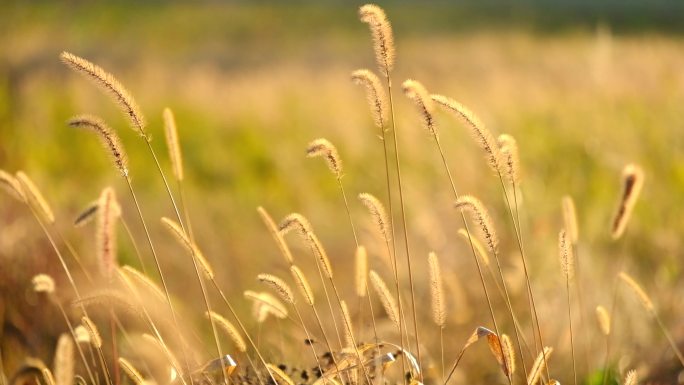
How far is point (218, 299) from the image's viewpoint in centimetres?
472

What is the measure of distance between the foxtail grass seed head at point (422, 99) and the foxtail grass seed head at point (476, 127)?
18 mm

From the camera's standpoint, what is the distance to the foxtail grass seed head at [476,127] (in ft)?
7.50

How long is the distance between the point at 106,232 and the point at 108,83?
0.32 meters

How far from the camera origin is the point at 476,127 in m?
2.30

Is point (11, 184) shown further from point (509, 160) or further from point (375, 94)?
point (509, 160)

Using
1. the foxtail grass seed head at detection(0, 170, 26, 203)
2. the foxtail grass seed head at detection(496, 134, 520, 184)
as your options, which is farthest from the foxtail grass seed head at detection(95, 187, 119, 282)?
the foxtail grass seed head at detection(496, 134, 520, 184)

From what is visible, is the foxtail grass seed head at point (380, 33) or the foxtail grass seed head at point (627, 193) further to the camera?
the foxtail grass seed head at point (627, 193)

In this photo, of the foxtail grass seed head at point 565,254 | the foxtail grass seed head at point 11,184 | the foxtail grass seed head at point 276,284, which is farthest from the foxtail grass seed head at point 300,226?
the foxtail grass seed head at point 11,184

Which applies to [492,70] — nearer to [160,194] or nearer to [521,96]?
[521,96]

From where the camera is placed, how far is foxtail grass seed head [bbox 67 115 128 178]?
2.28 m

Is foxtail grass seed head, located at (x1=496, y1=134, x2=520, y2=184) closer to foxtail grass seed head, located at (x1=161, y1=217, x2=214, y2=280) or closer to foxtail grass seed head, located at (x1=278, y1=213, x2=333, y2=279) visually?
foxtail grass seed head, located at (x1=278, y1=213, x2=333, y2=279)

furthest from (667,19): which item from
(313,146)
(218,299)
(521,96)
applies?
(313,146)

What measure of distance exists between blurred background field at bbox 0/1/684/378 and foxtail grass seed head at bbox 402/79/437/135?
139 centimetres

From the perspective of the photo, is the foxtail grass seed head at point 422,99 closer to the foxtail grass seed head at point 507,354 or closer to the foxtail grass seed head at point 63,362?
the foxtail grass seed head at point 507,354
